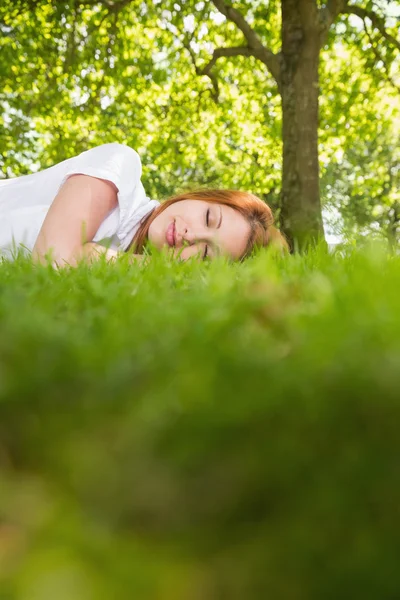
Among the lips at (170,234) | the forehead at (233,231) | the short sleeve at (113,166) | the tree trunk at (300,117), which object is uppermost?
the tree trunk at (300,117)

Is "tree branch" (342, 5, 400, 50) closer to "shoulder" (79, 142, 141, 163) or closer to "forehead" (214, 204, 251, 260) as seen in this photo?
"shoulder" (79, 142, 141, 163)

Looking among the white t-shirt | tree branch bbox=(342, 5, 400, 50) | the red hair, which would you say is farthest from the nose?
tree branch bbox=(342, 5, 400, 50)

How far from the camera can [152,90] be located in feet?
43.9

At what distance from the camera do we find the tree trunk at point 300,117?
8.54m

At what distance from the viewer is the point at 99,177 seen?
13.8 feet

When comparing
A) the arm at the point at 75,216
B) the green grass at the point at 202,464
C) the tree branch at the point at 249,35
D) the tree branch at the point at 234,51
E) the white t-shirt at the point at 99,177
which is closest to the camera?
the green grass at the point at 202,464

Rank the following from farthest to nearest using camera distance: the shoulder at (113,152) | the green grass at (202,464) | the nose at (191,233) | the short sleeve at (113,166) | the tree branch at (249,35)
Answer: the tree branch at (249,35), the shoulder at (113,152), the short sleeve at (113,166), the nose at (191,233), the green grass at (202,464)

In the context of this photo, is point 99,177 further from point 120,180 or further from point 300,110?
point 300,110

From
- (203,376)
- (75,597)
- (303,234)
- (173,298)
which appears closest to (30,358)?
(203,376)

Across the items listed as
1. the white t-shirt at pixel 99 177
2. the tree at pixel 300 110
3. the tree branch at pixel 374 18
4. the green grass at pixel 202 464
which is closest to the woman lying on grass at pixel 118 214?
the white t-shirt at pixel 99 177

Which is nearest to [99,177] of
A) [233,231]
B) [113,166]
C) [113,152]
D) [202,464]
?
[113,166]

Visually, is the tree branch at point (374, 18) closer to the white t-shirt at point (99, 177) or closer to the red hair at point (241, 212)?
the red hair at point (241, 212)

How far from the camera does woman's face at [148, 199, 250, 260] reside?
4.09m

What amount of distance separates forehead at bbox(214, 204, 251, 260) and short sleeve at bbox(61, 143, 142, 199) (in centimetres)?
73
